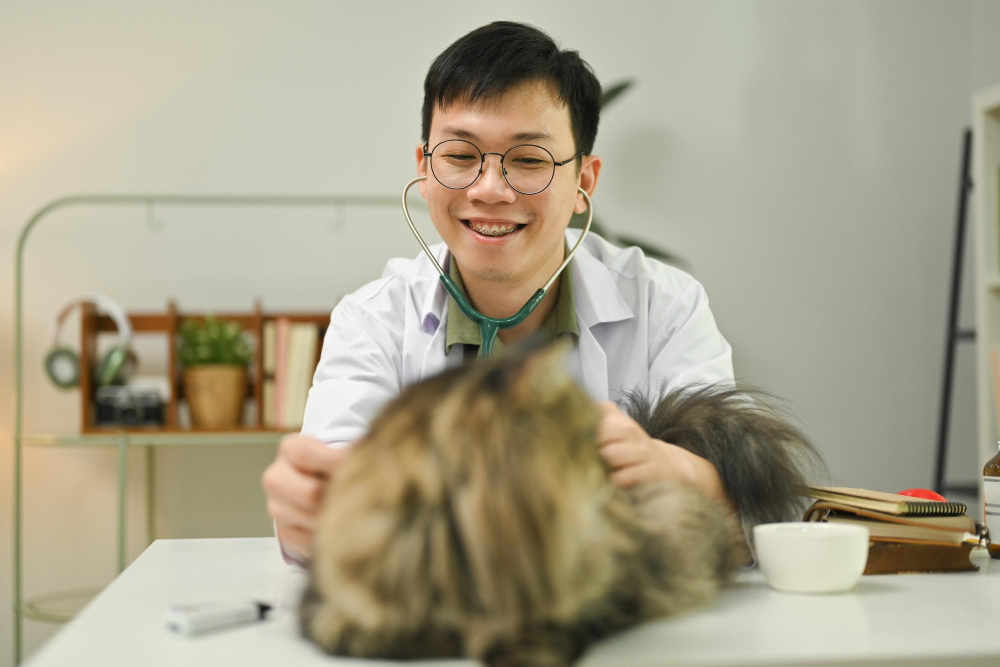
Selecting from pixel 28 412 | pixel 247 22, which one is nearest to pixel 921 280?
pixel 247 22

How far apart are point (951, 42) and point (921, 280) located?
0.80m

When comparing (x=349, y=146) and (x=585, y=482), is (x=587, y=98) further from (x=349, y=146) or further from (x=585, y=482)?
(x=349, y=146)

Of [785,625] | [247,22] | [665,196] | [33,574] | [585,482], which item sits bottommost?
[33,574]

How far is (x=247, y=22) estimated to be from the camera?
2723 mm

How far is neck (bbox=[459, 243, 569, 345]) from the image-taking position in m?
1.52

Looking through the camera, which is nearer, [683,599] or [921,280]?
[683,599]

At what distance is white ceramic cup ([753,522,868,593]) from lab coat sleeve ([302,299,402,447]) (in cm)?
57

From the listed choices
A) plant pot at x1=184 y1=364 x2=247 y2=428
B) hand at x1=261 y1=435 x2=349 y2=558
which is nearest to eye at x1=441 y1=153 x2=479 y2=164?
hand at x1=261 y1=435 x2=349 y2=558

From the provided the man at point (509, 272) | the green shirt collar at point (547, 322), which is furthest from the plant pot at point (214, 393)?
the green shirt collar at point (547, 322)

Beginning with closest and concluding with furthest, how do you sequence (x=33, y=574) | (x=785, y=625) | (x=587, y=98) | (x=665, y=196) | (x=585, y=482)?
(x=585, y=482)
(x=785, y=625)
(x=587, y=98)
(x=33, y=574)
(x=665, y=196)

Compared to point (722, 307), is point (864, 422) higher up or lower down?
lower down

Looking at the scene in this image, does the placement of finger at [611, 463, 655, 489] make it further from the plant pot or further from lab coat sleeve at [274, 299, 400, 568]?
the plant pot

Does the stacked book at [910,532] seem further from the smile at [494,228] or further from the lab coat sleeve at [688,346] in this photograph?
the smile at [494,228]

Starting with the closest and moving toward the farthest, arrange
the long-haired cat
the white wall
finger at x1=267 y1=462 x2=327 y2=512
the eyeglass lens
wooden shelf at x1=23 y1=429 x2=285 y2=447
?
the long-haired cat
finger at x1=267 y1=462 x2=327 y2=512
the eyeglass lens
wooden shelf at x1=23 y1=429 x2=285 y2=447
the white wall
